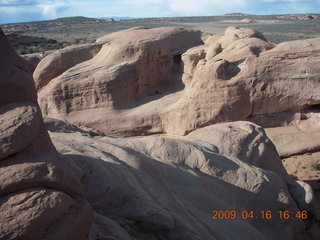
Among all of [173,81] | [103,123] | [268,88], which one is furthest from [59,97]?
[268,88]

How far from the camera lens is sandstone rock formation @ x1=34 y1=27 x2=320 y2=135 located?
41.0 ft

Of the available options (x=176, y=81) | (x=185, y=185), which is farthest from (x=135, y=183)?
(x=176, y=81)

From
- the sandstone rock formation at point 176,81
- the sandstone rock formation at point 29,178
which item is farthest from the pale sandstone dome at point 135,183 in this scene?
the sandstone rock formation at point 176,81

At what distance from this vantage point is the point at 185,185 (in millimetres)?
6344

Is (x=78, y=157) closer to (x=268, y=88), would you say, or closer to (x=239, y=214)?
(x=239, y=214)

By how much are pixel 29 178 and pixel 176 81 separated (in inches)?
523

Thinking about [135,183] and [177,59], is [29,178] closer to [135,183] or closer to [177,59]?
[135,183]

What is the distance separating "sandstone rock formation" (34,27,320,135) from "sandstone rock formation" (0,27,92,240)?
31.5 ft

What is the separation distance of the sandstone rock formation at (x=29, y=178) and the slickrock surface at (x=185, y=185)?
21.2 inches

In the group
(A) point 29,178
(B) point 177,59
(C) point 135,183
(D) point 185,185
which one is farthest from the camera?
(B) point 177,59

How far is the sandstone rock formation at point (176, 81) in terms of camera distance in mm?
12500

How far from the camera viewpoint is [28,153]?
366 cm
